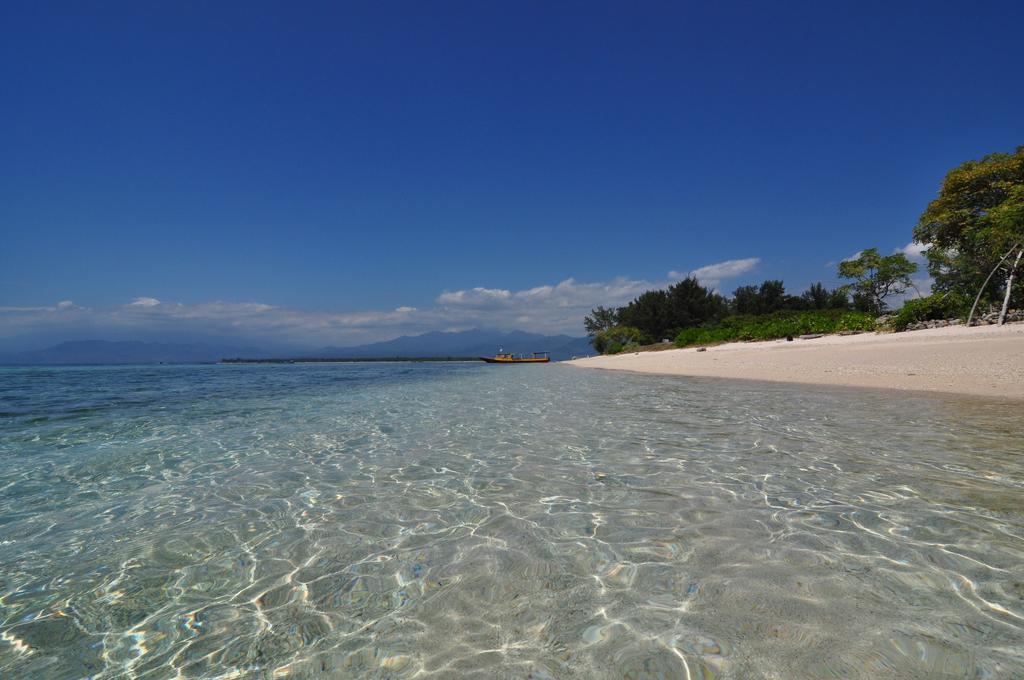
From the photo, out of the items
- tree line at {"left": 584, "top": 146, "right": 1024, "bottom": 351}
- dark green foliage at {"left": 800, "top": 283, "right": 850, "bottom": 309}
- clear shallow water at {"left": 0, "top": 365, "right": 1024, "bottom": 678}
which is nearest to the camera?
clear shallow water at {"left": 0, "top": 365, "right": 1024, "bottom": 678}

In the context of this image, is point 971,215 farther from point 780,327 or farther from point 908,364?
point 908,364

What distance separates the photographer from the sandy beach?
13914 millimetres

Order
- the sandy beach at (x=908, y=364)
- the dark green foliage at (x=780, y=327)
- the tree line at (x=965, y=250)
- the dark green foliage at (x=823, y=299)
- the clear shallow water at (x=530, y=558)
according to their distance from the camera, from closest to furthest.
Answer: the clear shallow water at (x=530, y=558), the sandy beach at (x=908, y=364), the tree line at (x=965, y=250), the dark green foliage at (x=780, y=327), the dark green foliage at (x=823, y=299)

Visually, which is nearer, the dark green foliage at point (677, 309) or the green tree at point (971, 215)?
the green tree at point (971, 215)

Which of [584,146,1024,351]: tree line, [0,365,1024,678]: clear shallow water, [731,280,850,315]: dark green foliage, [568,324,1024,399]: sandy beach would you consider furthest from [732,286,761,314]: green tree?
[0,365,1024,678]: clear shallow water

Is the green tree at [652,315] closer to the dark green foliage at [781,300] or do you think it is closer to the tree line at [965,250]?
the dark green foliage at [781,300]

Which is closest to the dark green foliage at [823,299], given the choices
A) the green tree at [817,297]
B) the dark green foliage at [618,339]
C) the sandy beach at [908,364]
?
the green tree at [817,297]

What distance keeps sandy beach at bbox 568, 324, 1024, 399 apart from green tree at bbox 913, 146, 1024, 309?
1217 cm

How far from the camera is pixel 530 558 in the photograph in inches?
145

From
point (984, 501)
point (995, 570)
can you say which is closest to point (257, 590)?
point (995, 570)

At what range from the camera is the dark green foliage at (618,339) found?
7194 centimetres

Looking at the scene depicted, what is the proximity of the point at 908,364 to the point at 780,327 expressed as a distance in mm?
24699

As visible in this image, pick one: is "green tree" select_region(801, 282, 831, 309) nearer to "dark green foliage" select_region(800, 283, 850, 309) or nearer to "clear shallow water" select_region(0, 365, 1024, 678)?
"dark green foliage" select_region(800, 283, 850, 309)

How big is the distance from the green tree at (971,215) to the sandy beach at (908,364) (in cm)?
1217
